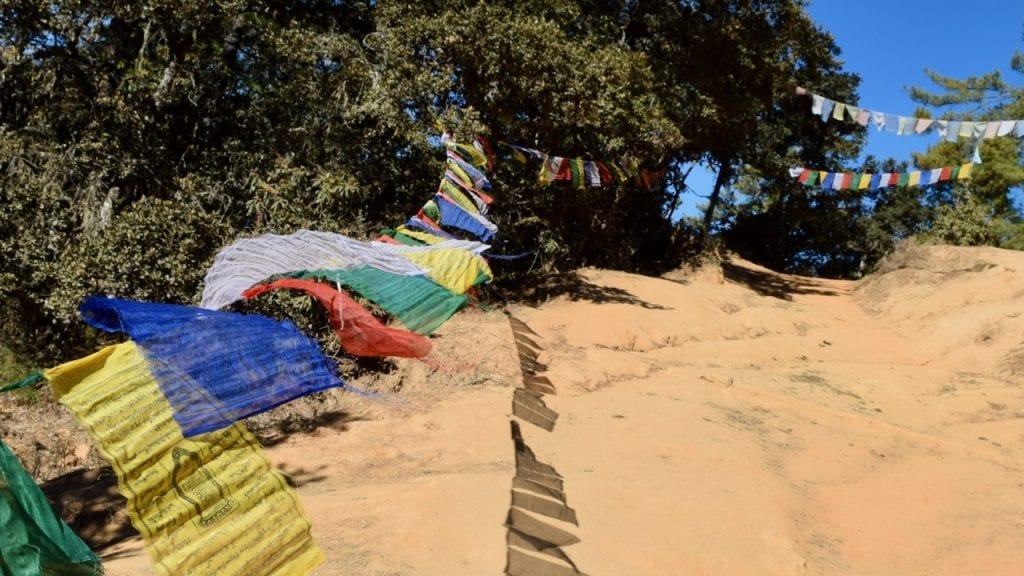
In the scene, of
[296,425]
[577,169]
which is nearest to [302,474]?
[296,425]

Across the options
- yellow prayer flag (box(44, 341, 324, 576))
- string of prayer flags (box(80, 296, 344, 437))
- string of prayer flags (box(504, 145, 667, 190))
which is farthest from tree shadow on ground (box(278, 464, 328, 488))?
string of prayer flags (box(504, 145, 667, 190))

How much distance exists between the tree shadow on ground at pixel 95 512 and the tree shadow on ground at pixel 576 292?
7579 millimetres

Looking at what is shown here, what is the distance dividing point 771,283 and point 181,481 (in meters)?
17.8

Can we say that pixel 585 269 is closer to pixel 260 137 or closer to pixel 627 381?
pixel 627 381

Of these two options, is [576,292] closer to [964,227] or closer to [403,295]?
[403,295]

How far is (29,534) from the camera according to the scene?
3.46m

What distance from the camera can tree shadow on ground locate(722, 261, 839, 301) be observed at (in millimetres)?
18719

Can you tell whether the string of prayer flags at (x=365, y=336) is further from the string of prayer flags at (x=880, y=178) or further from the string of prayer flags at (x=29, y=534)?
the string of prayer flags at (x=880, y=178)

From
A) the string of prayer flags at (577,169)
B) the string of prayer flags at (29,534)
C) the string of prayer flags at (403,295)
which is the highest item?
the string of prayer flags at (577,169)

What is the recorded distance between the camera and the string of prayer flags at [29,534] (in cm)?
339

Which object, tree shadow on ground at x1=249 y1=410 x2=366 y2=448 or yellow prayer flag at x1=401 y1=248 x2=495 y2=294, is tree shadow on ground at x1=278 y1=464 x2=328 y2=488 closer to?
tree shadow on ground at x1=249 y1=410 x2=366 y2=448

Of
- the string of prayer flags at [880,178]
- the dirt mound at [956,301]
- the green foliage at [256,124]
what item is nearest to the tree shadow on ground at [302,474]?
the green foliage at [256,124]

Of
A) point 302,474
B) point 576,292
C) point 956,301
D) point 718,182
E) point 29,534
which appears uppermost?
point 718,182

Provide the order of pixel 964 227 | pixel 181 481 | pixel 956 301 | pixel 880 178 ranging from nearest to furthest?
pixel 181 481
pixel 956 301
pixel 880 178
pixel 964 227
